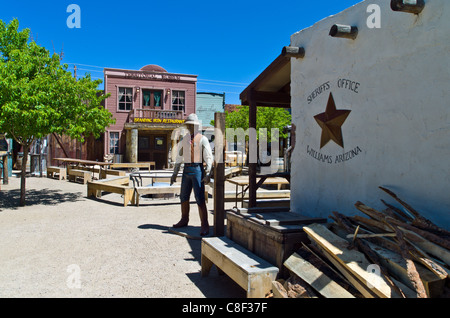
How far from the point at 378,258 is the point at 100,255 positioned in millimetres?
3947

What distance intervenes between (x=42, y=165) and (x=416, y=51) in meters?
18.3

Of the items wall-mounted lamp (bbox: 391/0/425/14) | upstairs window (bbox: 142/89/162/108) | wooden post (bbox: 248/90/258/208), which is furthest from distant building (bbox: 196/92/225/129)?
wall-mounted lamp (bbox: 391/0/425/14)

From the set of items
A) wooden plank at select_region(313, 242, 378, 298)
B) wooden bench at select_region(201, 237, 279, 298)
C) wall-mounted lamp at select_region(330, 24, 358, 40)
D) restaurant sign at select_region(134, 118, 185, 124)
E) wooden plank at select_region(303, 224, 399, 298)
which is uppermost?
restaurant sign at select_region(134, 118, 185, 124)

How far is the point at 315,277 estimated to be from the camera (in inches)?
113

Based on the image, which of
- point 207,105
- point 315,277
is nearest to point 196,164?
point 315,277

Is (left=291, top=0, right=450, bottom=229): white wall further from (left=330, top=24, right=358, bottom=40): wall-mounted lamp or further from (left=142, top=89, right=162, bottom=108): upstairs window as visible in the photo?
(left=142, top=89, right=162, bottom=108): upstairs window

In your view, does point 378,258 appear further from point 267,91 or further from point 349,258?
point 267,91

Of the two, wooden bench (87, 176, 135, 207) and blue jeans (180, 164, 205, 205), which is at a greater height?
blue jeans (180, 164, 205, 205)

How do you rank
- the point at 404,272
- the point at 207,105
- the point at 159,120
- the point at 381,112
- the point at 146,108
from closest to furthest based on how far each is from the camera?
the point at 404,272 < the point at 381,112 < the point at 159,120 < the point at 146,108 < the point at 207,105

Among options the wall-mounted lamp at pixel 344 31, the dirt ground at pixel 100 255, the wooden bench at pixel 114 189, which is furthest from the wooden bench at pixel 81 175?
the wall-mounted lamp at pixel 344 31

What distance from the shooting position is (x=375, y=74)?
3.73 m

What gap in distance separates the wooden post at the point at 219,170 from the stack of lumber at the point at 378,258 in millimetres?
2273

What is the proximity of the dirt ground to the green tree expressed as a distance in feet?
6.88

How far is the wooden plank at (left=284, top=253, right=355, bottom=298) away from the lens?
104 inches
